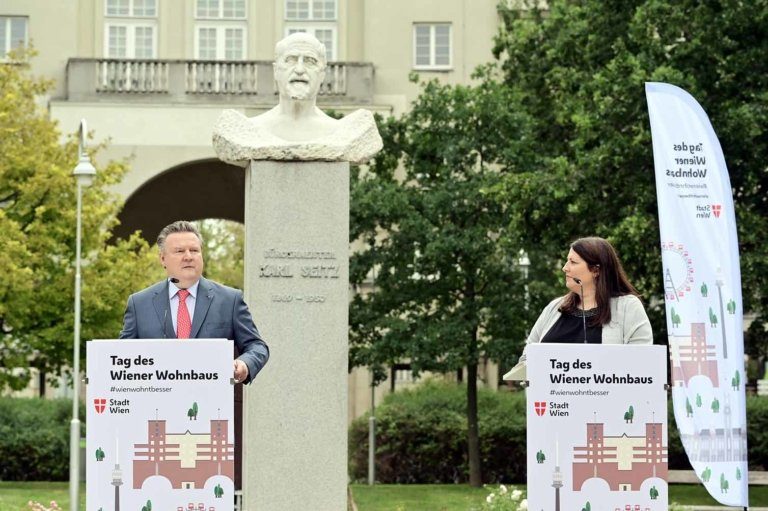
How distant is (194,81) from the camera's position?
39.4m

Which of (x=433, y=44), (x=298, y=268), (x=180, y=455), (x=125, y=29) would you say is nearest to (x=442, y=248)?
(x=298, y=268)

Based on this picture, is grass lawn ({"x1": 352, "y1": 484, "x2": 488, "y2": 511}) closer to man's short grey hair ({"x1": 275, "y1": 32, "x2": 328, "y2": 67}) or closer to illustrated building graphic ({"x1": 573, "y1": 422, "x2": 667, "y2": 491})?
man's short grey hair ({"x1": 275, "y1": 32, "x2": 328, "y2": 67})

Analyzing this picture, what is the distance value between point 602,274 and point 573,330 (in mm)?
349

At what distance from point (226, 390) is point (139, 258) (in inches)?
909

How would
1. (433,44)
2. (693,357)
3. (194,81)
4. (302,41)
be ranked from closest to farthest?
(302,41) → (693,357) → (194,81) → (433,44)

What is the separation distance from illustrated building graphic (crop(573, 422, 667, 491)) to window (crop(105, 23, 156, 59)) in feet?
116

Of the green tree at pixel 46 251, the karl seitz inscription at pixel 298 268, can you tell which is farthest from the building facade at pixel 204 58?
the karl seitz inscription at pixel 298 268

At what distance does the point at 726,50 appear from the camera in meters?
Result: 24.7

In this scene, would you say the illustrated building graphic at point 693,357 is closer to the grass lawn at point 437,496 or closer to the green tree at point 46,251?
the grass lawn at point 437,496

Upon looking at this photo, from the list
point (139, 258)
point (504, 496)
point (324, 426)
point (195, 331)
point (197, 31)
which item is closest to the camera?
point (195, 331)

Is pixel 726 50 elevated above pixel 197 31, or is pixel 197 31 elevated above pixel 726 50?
pixel 197 31

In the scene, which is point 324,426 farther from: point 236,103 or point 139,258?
point 236,103

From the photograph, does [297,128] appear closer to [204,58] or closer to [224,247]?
[204,58]

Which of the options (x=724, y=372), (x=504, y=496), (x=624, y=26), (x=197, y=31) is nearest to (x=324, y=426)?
(x=504, y=496)
